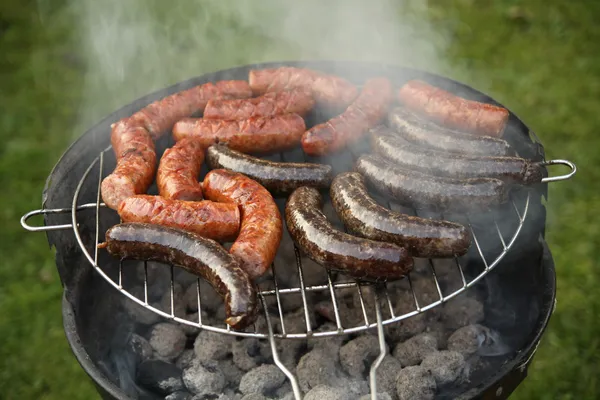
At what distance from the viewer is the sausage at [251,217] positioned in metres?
2.95

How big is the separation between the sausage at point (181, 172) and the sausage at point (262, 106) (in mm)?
351

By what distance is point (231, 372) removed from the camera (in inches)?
137

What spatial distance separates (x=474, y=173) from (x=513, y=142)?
0.71 meters

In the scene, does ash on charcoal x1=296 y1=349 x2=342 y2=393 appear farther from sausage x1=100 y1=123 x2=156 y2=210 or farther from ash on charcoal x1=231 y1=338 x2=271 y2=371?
sausage x1=100 y1=123 x2=156 y2=210

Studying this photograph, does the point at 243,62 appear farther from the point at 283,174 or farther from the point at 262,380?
the point at 262,380

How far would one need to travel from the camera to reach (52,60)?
7551 mm

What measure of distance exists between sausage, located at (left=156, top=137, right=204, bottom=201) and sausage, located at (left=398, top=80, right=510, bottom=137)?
1.44 metres

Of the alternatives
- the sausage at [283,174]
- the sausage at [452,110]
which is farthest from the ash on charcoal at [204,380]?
the sausage at [452,110]

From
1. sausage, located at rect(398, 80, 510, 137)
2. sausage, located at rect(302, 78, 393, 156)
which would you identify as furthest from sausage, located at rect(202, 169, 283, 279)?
sausage, located at rect(398, 80, 510, 137)

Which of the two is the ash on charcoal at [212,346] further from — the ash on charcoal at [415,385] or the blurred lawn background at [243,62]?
the blurred lawn background at [243,62]

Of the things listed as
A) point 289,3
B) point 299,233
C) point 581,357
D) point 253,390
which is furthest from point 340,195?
point 289,3

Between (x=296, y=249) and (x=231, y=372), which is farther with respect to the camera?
(x=231, y=372)

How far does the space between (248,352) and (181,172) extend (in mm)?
1134

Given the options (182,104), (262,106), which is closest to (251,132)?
(262,106)
